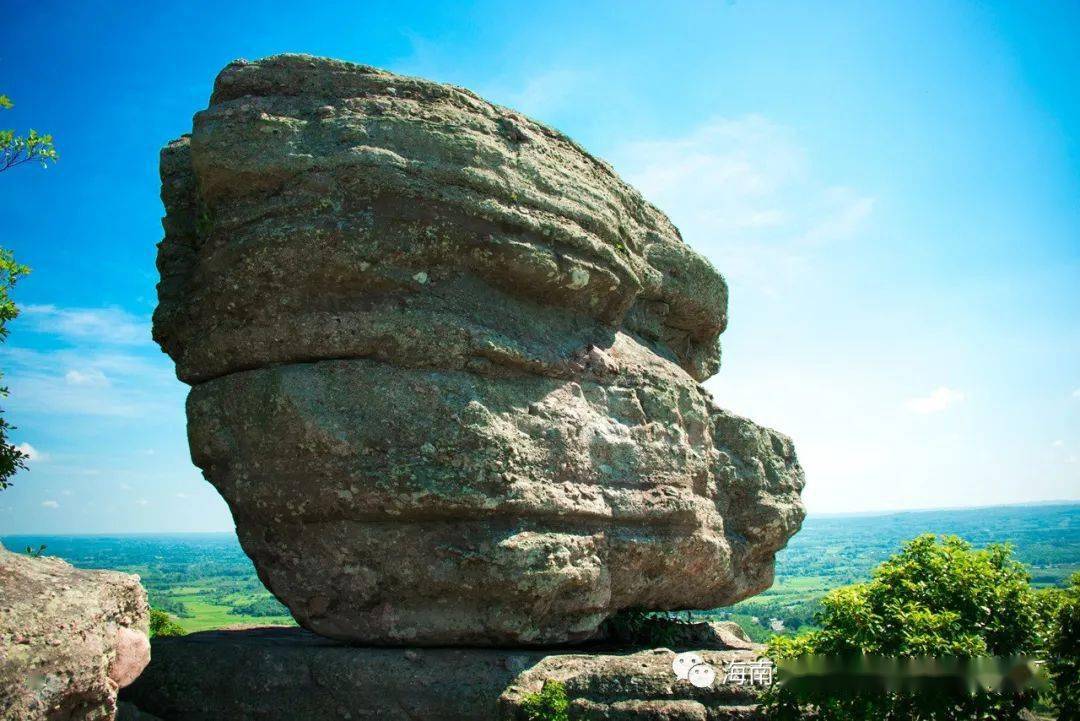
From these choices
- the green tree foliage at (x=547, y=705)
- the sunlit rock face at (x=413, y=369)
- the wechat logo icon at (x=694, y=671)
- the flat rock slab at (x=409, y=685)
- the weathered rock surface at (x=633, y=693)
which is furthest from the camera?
the sunlit rock face at (x=413, y=369)

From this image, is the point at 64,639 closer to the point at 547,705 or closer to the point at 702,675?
the point at 547,705

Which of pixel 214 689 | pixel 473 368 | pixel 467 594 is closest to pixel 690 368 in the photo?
pixel 473 368

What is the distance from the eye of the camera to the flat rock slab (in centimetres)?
895

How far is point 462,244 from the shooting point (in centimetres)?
1045

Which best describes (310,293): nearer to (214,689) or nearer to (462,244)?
(462,244)

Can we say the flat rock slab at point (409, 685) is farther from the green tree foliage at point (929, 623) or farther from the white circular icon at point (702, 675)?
the green tree foliage at point (929, 623)

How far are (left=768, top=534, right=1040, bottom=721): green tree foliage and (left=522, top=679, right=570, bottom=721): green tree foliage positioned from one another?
243 centimetres

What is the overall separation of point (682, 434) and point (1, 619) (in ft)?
29.7

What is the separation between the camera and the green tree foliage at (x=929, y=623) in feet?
27.0

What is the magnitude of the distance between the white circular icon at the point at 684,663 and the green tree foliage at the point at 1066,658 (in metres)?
3.93

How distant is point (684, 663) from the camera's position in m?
9.31

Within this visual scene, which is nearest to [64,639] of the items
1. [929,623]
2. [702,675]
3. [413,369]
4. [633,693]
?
[413,369]

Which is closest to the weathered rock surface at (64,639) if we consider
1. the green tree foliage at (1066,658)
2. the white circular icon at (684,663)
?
the white circular icon at (684,663)

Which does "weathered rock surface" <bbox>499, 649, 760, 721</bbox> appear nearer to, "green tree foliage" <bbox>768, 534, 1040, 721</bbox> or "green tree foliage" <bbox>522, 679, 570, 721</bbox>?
"green tree foliage" <bbox>522, 679, 570, 721</bbox>
